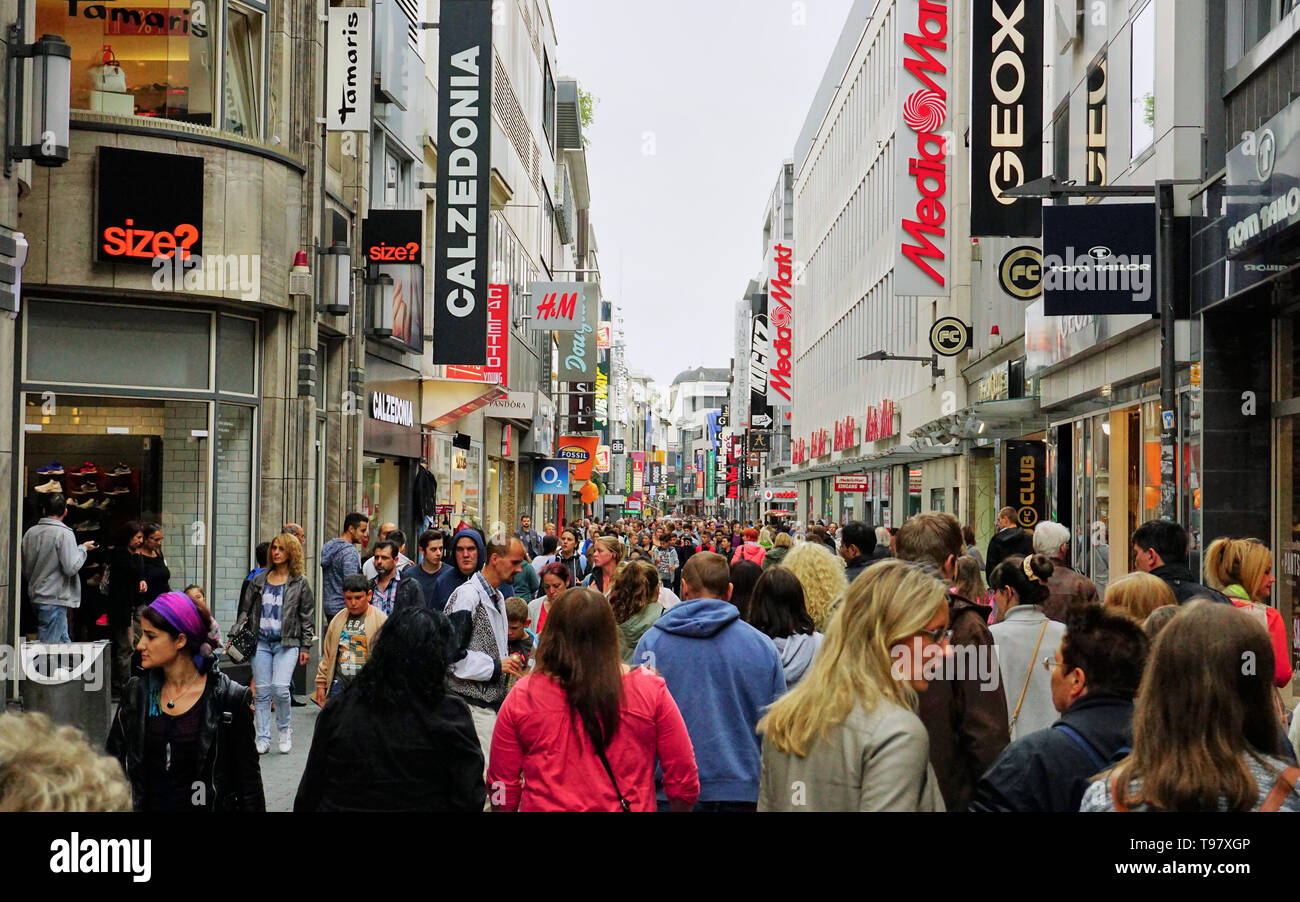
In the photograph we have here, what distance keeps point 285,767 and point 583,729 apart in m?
6.28

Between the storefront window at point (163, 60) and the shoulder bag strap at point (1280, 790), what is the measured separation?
13056 mm

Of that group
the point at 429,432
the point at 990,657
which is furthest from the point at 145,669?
the point at 429,432

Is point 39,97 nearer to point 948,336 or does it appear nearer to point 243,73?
point 243,73

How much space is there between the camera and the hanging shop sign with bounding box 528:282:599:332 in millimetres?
37438

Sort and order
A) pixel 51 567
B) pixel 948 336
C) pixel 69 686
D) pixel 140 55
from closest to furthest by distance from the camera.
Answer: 1. pixel 69 686
2. pixel 51 567
3. pixel 140 55
4. pixel 948 336

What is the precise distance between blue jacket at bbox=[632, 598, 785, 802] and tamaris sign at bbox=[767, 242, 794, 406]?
69.6 meters

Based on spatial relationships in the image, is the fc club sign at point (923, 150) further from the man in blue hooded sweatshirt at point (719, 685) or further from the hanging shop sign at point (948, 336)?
the man in blue hooded sweatshirt at point (719, 685)

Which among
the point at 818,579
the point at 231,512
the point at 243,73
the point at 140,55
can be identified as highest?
the point at 243,73

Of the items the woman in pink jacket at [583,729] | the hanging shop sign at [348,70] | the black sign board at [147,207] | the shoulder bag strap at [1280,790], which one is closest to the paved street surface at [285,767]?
the woman in pink jacket at [583,729]

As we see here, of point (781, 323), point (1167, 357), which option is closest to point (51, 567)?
point (1167, 357)

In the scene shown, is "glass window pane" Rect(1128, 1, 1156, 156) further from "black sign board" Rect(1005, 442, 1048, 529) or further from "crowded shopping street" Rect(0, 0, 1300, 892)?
"black sign board" Rect(1005, 442, 1048, 529)

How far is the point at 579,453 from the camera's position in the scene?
52.9 meters

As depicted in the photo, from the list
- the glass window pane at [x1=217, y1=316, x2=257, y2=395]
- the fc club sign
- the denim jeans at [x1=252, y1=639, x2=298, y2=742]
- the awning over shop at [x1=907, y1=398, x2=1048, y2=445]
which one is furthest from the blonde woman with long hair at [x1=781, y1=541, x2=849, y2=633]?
the fc club sign
